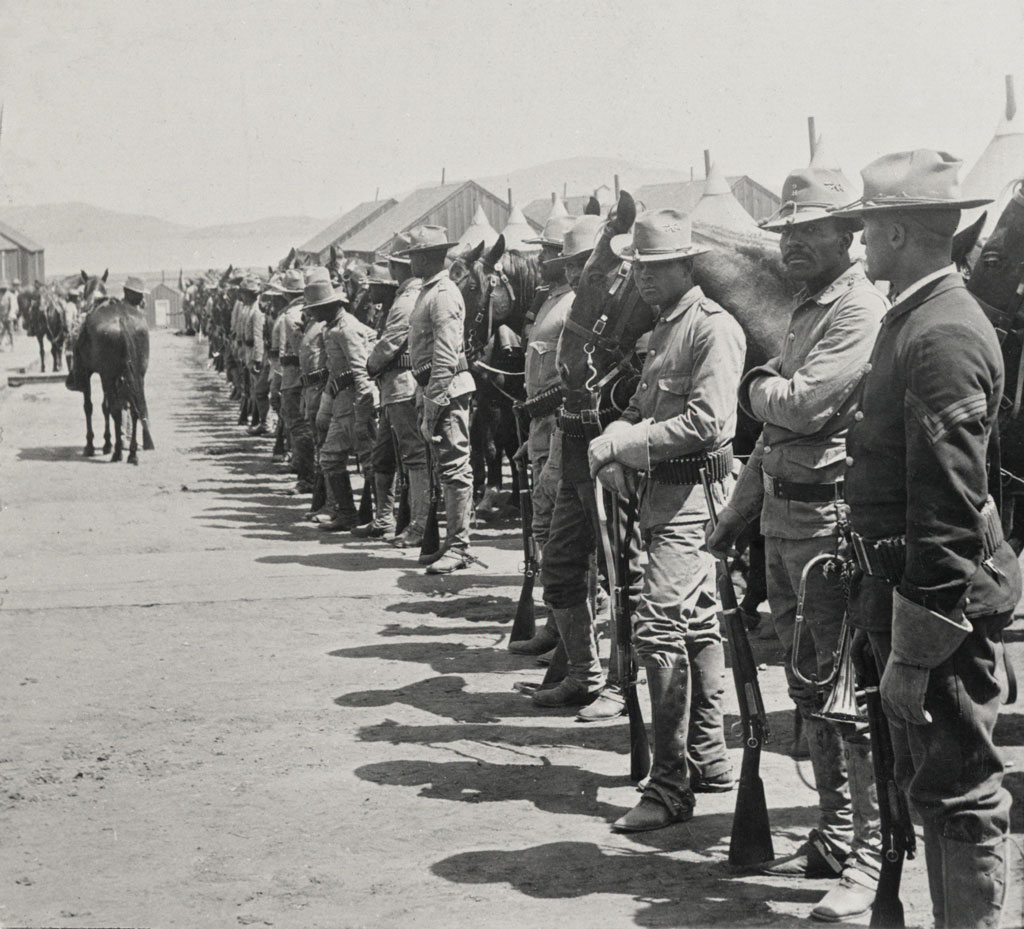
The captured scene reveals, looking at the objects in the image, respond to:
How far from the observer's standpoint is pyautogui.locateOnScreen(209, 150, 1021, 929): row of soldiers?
11.6 ft

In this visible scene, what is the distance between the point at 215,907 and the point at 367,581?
20.5ft

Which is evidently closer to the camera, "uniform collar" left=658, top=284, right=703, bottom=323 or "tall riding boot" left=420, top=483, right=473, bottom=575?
"uniform collar" left=658, top=284, right=703, bottom=323

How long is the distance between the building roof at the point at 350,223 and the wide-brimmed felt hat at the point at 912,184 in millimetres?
58342

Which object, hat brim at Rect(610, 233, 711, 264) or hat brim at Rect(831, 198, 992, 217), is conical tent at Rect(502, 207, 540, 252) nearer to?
hat brim at Rect(610, 233, 711, 264)

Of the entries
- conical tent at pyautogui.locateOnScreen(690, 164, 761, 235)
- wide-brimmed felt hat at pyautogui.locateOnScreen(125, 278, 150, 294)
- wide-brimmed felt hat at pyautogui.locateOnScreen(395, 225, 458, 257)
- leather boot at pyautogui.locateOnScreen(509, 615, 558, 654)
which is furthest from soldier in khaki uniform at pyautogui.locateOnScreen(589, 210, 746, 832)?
wide-brimmed felt hat at pyautogui.locateOnScreen(125, 278, 150, 294)

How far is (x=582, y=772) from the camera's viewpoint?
615 cm

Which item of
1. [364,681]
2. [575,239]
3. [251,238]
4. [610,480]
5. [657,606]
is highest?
[251,238]

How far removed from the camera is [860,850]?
4.52 m

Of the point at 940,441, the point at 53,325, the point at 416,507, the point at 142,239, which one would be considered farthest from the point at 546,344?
the point at 142,239

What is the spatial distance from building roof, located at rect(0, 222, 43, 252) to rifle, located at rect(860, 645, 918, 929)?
74.1 meters

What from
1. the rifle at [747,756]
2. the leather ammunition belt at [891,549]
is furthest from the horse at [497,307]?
the leather ammunition belt at [891,549]

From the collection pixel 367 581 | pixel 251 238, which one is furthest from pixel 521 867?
pixel 251 238

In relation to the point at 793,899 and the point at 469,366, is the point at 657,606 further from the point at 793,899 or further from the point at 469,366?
the point at 469,366

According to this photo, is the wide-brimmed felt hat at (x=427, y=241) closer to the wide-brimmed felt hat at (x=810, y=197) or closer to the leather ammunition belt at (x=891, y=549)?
the wide-brimmed felt hat at (x=810, y=197)
